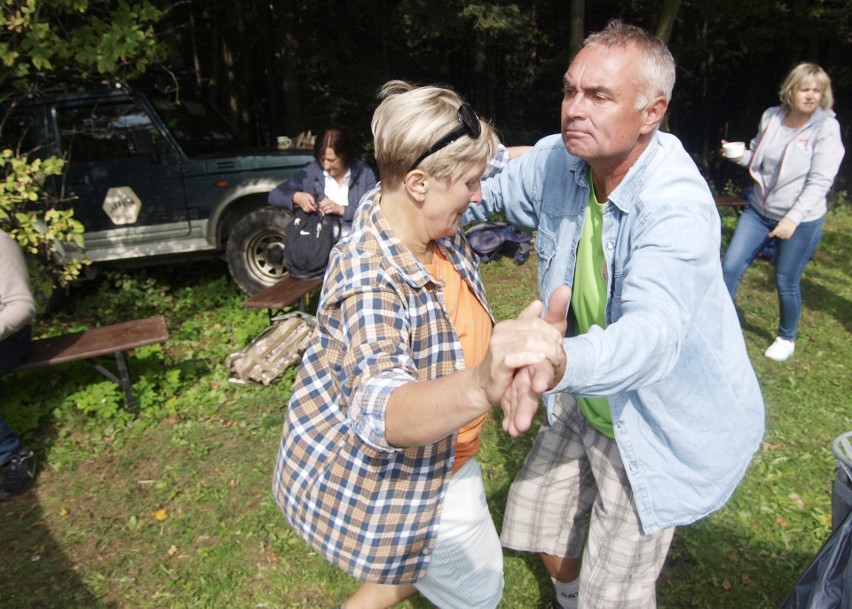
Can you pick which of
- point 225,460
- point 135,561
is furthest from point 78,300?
point 135,561

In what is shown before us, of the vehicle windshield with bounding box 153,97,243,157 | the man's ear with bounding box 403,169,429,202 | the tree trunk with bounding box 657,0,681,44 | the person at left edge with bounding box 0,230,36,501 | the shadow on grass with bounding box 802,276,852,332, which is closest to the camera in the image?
the man's ear with bounding box 403,169,429,202

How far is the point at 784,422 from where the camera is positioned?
13.6ft

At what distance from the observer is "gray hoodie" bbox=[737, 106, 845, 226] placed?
14.1ft

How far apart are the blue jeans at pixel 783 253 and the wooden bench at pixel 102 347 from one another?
159 inches

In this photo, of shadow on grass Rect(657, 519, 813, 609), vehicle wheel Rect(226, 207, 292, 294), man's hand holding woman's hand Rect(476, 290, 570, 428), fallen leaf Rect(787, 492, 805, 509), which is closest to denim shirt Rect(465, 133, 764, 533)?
man's hand holding woman's hand Rect(476, 290, 570, 428)

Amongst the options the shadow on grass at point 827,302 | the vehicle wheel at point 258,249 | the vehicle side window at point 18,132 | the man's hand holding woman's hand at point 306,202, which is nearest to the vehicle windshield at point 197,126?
the vehicle wheel at point 258,249

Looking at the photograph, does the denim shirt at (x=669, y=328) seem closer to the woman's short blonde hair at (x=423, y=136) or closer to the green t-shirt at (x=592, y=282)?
the green t-shirt at (x=592, y=282)

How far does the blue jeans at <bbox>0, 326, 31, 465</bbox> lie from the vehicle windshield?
10.4 ft

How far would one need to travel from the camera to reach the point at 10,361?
12.8ft

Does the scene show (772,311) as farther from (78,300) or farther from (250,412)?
(78,300)

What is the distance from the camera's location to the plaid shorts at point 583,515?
2033mm

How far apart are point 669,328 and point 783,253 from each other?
12.4 ft

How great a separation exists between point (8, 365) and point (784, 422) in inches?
186

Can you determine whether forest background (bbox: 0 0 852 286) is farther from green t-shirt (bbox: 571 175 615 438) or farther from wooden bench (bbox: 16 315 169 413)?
green t-shirt (bbox: 571 175 615 438)
